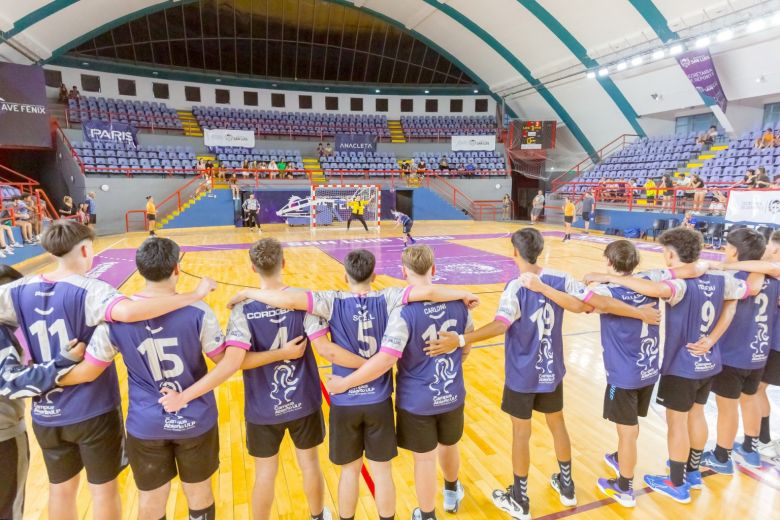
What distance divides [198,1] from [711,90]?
1014 inches

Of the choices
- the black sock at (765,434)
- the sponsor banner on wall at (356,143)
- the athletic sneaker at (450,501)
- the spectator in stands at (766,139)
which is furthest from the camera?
the sponsor banner on wall at (356,143)

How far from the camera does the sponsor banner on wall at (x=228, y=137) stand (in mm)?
24719

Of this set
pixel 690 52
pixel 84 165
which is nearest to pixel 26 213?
pixel 84 165

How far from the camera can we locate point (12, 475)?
2.31 m

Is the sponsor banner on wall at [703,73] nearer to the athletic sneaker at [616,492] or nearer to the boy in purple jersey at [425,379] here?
the athletic sneaker at [616,492]

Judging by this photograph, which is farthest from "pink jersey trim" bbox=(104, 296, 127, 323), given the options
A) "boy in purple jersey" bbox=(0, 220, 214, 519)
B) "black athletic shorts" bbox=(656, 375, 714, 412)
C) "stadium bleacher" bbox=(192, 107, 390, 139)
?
"stadium bleacher" bbox=(192, 107, 390, 139)

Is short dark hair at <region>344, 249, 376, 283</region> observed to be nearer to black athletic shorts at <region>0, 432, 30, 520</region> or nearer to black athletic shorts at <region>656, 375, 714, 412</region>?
black athletic shorts at <region>0, 432, 30, 520</region>

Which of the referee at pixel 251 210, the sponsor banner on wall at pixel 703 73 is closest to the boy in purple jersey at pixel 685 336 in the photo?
the referee at pixel 251 210

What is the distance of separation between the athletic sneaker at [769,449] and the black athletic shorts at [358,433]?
3.12 metres

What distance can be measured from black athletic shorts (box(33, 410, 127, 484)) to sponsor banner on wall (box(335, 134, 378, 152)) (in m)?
26.5

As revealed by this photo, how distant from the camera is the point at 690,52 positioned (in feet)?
62.9

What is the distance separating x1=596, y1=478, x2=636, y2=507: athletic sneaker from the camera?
310 centimetres

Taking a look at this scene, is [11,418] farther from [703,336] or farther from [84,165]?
[84,165]

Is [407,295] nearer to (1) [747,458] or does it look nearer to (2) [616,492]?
(2) [616,492]
